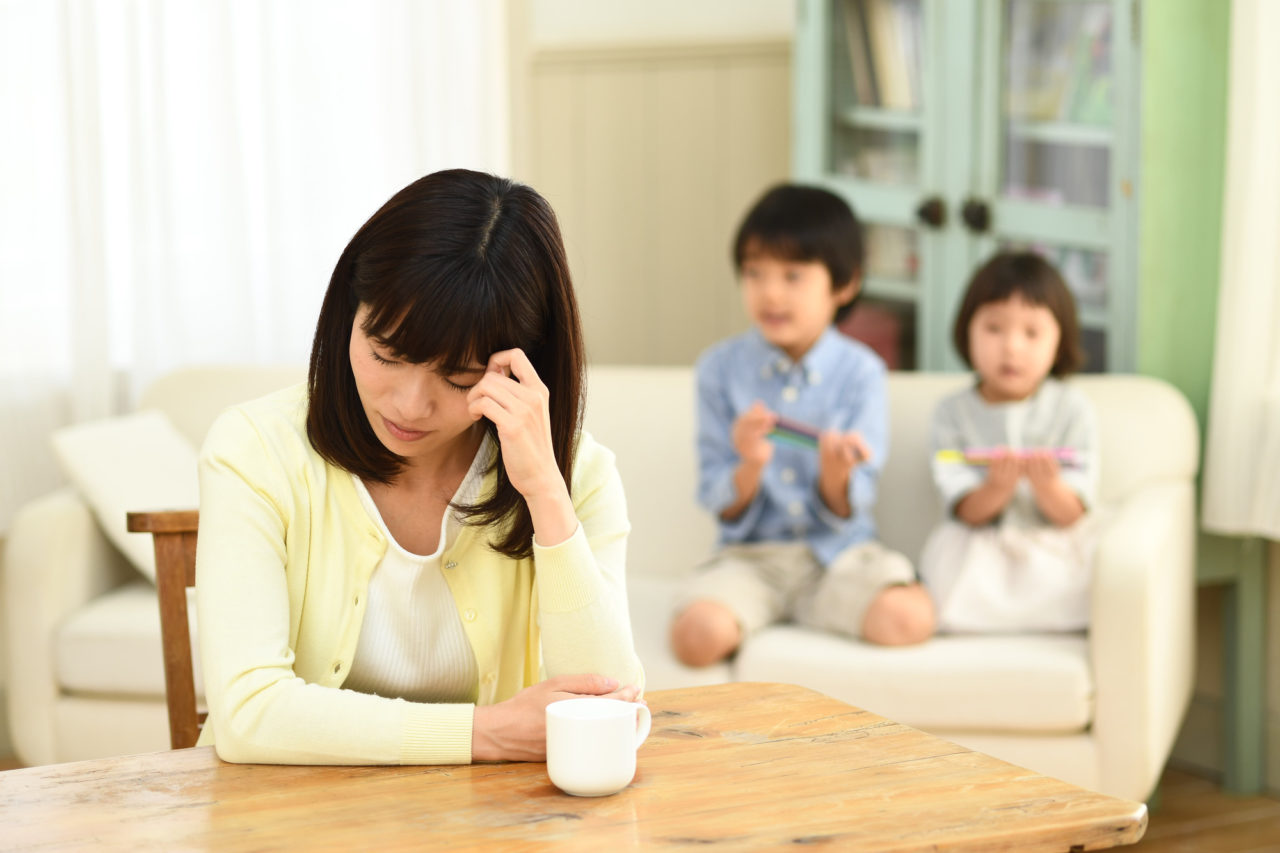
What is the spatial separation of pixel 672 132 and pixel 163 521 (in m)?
2.60

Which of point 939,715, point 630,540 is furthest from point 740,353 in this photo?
point 939,715

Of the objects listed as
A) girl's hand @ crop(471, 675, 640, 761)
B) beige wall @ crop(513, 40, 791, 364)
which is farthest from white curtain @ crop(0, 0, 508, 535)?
girl's hand @ crop(471, 675, 640, 761)

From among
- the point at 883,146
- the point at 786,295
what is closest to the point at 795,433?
the point at 786,295

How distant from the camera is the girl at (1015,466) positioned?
7.51 feet

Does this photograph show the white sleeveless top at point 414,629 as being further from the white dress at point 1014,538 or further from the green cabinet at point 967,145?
the green cabinet at point 967,145

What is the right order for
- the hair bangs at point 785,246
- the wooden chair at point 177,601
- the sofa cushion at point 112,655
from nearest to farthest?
the wooden chair at point 177,601 → the sofa cushion at point 112,655 → the hair bangs at point 785,246

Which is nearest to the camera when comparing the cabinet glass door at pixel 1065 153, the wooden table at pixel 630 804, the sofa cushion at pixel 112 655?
the wooden table at pixel 630 804

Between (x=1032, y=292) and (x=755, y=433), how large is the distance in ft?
1.82

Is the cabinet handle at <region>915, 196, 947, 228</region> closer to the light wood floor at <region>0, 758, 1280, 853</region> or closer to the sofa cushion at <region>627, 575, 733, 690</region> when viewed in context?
the sofa cushion at <region>627, 575, 733, 690</region>

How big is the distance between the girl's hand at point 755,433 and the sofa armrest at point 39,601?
1.18 m

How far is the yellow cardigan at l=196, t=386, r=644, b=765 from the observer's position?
1.04 meters

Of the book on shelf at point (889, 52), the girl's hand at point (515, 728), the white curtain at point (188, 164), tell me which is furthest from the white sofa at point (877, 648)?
the girl's hand at point (515, 728)

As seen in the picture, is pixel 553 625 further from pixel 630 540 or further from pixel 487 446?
pixel 630 540

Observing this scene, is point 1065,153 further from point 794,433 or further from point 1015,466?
point 794,433
